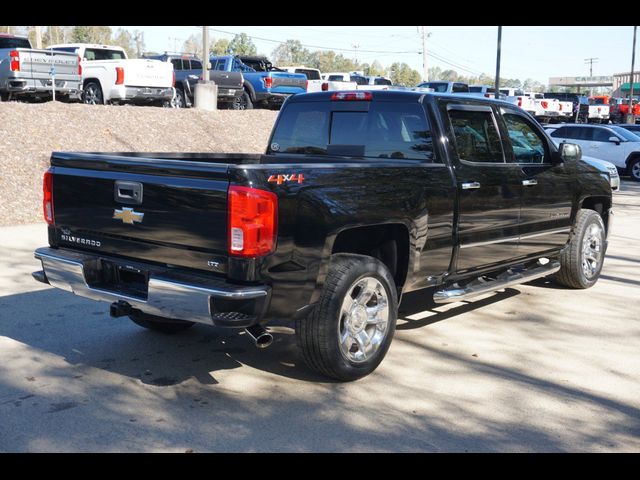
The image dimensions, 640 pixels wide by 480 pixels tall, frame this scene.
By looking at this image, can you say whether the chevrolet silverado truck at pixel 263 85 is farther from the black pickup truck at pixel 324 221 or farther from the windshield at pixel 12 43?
the black pickup truck at pixel 324 221

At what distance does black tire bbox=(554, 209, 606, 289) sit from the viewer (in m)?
7.73

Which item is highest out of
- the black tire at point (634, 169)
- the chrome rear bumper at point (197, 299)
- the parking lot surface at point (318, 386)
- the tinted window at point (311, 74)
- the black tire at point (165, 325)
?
the tinted window at point (311, 74)

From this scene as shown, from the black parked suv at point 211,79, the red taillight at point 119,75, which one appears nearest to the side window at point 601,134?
the black parked suv at point 211,79

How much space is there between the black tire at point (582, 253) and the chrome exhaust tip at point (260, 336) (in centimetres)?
429

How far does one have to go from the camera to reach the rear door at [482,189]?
5.96 meters

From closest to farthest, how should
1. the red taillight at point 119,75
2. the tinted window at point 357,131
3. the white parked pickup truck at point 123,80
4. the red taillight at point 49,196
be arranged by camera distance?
the red taillight at point 49,196 → the tinted window at point 357,131 → the red taillight at point 119,75 → the white parked pickup truck at point 123,80

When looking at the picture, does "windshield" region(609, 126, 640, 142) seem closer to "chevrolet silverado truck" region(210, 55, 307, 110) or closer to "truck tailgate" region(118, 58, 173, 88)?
"chevrolet silverado truck" region(210, 55, 307, 110)

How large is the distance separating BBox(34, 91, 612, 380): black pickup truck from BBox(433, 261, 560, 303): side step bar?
21mm

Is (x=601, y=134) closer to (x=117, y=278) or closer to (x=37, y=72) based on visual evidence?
(x=37, y=72)

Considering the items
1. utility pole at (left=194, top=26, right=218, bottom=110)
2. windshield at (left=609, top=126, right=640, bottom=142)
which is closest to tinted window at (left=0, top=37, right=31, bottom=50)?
utility pole at (left=194, top=26, right=218, bottom=110)

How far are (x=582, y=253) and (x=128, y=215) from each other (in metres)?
4.96

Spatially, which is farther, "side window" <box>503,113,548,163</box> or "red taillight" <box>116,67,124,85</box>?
"red taillight" <box>116,67,124,85</box>

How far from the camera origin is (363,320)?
5109 millimetres

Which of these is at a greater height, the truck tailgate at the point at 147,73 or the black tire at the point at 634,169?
the truck tailgate at the point at 147,73
